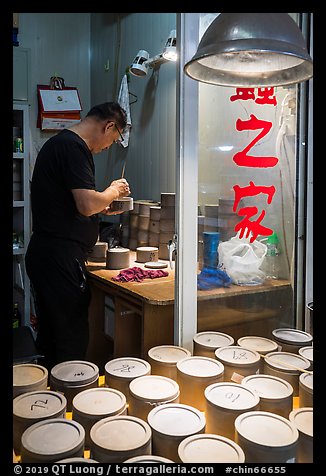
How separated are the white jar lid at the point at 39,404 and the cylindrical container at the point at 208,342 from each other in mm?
542

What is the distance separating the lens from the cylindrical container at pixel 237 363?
1.47 meters

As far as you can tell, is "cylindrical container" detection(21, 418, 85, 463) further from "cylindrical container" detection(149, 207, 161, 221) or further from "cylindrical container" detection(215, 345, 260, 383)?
"cylindrical container" detection(149, 207, 161, 221)

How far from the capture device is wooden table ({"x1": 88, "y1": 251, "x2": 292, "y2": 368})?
195cm

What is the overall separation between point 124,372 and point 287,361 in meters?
0.55

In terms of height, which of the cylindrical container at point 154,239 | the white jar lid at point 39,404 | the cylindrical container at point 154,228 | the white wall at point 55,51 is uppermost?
the white wall at point 55,51

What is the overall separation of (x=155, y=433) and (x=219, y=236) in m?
1.03

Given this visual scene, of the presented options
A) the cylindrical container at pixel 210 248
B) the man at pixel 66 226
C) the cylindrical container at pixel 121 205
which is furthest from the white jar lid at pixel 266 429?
the cylindrical container at pixel 121 205

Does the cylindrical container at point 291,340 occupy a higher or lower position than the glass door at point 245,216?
lower

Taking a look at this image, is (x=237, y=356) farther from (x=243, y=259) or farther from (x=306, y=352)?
(x=243, y=259)

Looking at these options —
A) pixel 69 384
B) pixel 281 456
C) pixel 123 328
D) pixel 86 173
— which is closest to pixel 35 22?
pixel 86 173

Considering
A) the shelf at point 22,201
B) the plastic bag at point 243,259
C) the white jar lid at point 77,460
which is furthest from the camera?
the shelf at point 22,201

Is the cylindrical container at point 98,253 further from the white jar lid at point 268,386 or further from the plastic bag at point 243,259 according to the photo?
the white jar lid at point 268,386

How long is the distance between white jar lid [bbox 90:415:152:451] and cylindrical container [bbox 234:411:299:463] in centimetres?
24

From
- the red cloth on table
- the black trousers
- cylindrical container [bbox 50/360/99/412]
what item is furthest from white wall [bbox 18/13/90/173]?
cylindrical container [bbox 50/360/99/412]
